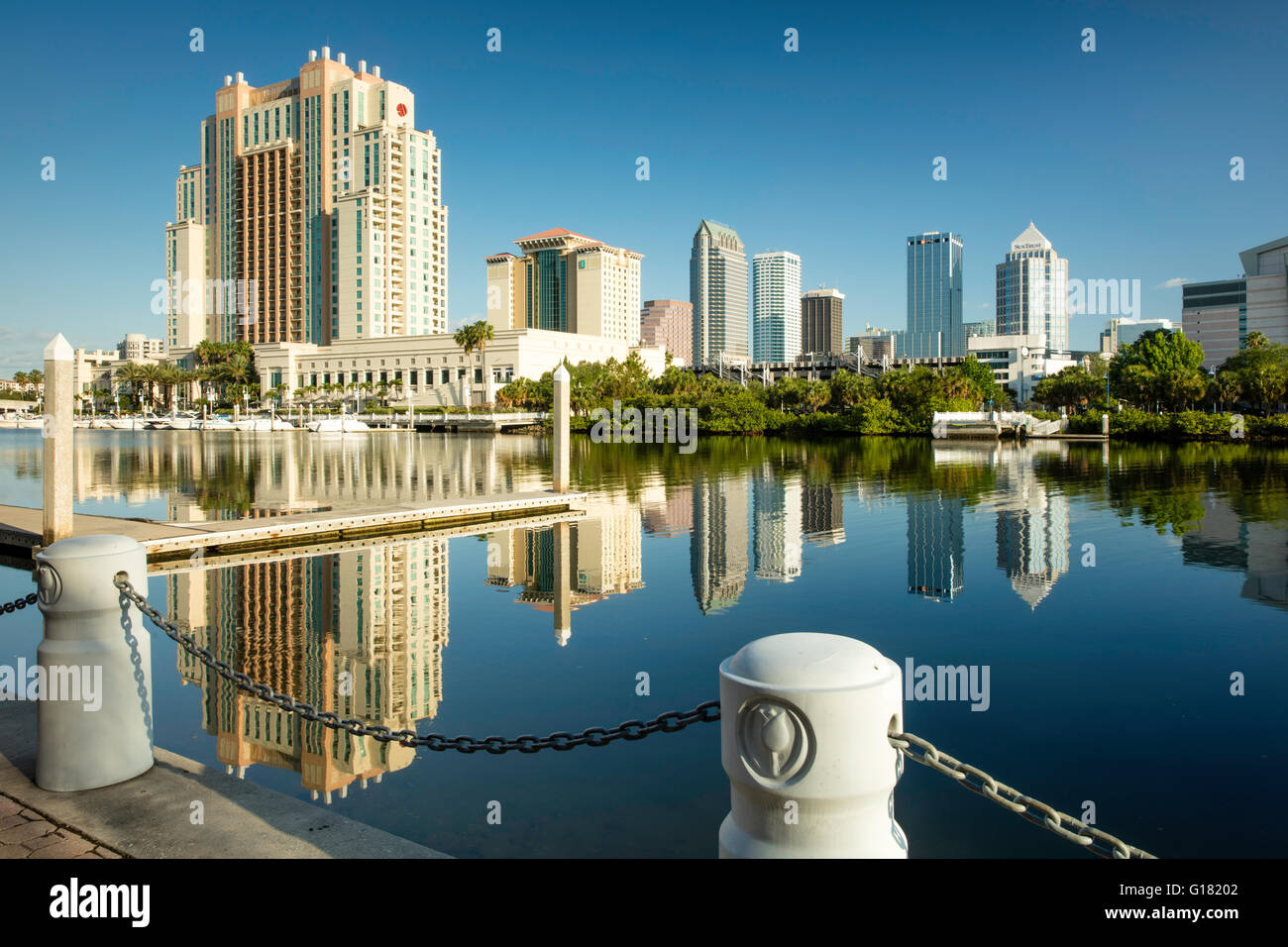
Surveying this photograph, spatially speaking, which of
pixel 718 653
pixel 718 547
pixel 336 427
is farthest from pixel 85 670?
pixel 336 427

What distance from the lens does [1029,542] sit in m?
17.7

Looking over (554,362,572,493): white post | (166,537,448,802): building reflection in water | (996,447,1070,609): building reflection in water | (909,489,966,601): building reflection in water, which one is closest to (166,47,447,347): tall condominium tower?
(554,362,572,493): white post

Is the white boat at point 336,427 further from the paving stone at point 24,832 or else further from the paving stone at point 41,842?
the paving stone at point 41,842

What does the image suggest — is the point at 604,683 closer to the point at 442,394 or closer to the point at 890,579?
the point at 890,579

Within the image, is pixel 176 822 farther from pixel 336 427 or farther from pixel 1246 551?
pixel 336 427

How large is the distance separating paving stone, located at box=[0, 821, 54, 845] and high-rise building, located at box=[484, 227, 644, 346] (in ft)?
550

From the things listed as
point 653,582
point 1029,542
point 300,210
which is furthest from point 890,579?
point 300,210

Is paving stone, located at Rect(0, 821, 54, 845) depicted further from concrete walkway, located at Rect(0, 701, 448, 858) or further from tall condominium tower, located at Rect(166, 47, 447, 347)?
tall condominium tower, located at Rect(166, 47, 447, 347)

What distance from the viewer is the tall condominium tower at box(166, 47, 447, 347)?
132500 millimetres

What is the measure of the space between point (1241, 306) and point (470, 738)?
185 metres

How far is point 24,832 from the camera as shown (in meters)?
4.36

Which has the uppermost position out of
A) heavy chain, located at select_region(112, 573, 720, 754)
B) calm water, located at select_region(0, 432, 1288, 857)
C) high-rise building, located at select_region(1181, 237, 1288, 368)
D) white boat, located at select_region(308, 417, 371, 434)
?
high-rise building, located at select_region(1181, 237, 1288, 368)

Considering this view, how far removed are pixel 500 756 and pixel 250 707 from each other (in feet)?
7.96
